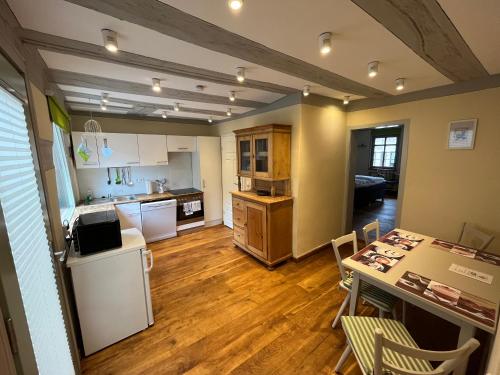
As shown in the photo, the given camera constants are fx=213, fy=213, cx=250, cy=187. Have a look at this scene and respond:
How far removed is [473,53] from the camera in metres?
1.66

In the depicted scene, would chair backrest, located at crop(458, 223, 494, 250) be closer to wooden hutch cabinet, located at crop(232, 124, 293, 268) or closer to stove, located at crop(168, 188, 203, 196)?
wooden hutch cabinet, located at crop(232, 124, 293, 268)

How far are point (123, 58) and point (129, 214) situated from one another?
2.72 meters

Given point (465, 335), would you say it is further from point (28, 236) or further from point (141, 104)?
point (141, 104)

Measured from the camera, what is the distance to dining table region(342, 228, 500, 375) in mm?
1222

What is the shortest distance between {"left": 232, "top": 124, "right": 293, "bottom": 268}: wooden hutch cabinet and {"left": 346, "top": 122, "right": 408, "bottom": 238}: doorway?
1.32 m

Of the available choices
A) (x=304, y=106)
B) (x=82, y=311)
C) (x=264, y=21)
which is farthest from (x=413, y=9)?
(x=82, y=311)

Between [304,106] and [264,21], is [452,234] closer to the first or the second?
[304,106]

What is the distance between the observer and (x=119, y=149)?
367cm

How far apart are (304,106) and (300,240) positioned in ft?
6.25

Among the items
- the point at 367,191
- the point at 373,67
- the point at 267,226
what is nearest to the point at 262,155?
the point at 267,226

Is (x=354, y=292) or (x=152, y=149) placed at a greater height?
(x=152, y=149)

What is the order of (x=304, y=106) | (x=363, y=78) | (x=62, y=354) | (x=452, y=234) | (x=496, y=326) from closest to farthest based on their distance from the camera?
(x=496, y=326), (x=62, y=354), (x=363, y=78), (x=452, y=234), (x=304, y=106)

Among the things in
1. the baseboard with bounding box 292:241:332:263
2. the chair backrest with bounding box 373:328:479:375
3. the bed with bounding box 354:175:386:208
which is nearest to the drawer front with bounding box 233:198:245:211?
the baseboard with bounding box 292:241:332:263

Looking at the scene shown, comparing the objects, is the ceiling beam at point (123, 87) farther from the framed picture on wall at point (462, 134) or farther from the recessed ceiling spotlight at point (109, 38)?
the framed picture on wall at point (462, 134)
